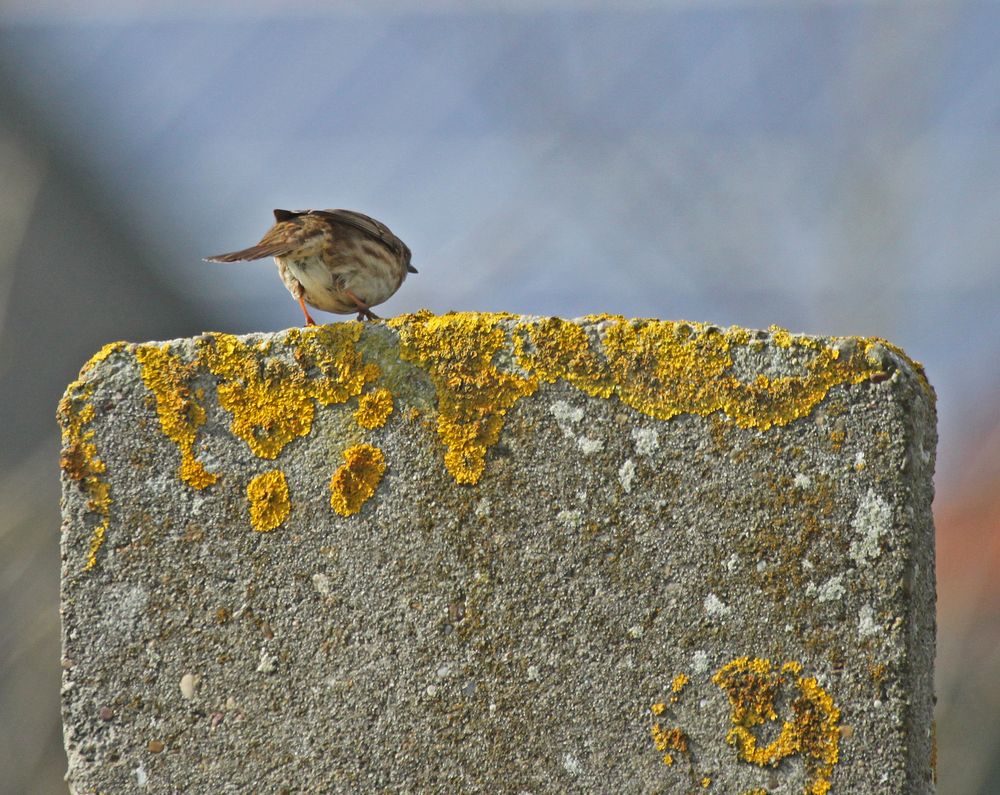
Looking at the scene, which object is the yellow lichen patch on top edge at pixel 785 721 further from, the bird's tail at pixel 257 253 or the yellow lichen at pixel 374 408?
the bird's tail at pixel 257 253

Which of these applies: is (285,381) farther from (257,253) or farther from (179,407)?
(257,253)

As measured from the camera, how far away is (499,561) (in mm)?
2152

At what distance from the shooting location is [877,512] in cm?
204

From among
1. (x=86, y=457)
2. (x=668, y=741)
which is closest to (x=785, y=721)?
(x=668, y=741)

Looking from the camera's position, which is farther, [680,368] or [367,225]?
[367,225]

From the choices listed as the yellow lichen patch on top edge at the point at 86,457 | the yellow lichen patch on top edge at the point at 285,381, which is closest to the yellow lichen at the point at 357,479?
the yellow lichen patch on top edge at the point at 285,381

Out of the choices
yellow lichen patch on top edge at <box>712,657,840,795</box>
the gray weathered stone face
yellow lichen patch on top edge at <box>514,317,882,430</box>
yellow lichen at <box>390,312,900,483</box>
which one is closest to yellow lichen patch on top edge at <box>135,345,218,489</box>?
the gray weathered stone face

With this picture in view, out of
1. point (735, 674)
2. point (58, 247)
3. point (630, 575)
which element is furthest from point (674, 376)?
point (58, 247)

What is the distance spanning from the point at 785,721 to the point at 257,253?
155cm

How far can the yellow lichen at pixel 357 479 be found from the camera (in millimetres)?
2221
